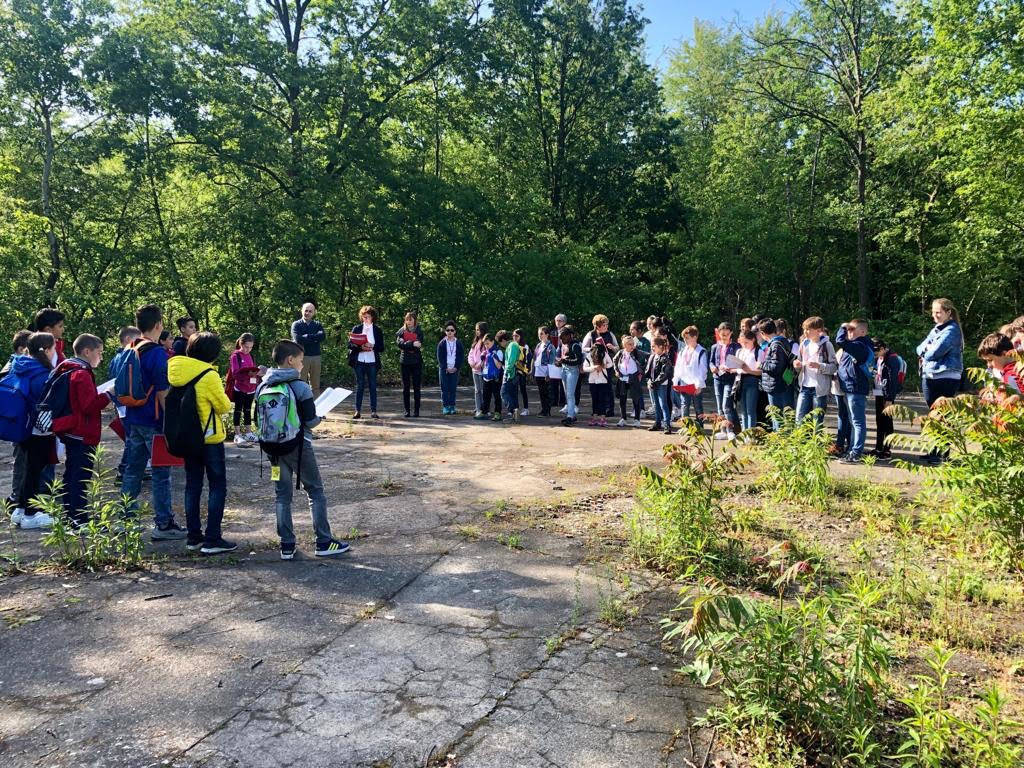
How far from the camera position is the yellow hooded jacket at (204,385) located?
571cm

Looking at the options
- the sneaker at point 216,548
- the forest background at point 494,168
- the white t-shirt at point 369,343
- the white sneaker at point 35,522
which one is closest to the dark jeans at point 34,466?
the white sneaker at point 35,522

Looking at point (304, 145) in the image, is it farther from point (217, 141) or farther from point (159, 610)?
point (159, 610)

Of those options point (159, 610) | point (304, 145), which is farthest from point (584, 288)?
point (159, 610)

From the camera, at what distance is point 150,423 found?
6.37 metres

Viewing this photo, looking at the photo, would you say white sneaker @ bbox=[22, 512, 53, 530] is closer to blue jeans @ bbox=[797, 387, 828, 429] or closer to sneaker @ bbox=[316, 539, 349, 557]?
sneaker @ bbox=[316, 539, 349, 557]

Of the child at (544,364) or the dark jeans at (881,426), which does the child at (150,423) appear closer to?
the child at (544,364)

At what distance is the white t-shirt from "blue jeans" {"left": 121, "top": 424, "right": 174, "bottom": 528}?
5978 millimetres

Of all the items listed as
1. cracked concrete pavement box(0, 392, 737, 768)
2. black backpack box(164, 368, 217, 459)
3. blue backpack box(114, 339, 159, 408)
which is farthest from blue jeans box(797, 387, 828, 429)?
blue backpack box(114, 339, 159, 408)

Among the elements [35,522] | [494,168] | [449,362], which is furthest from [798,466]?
[494,168]

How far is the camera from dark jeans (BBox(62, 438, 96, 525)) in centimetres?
629

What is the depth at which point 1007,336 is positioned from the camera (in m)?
7.48

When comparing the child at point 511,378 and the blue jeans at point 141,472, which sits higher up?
the child at point 511,378

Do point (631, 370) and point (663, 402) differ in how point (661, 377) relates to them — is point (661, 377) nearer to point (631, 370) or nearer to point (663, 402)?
point (663, 402)

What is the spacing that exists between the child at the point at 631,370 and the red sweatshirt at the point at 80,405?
8.21 metres
